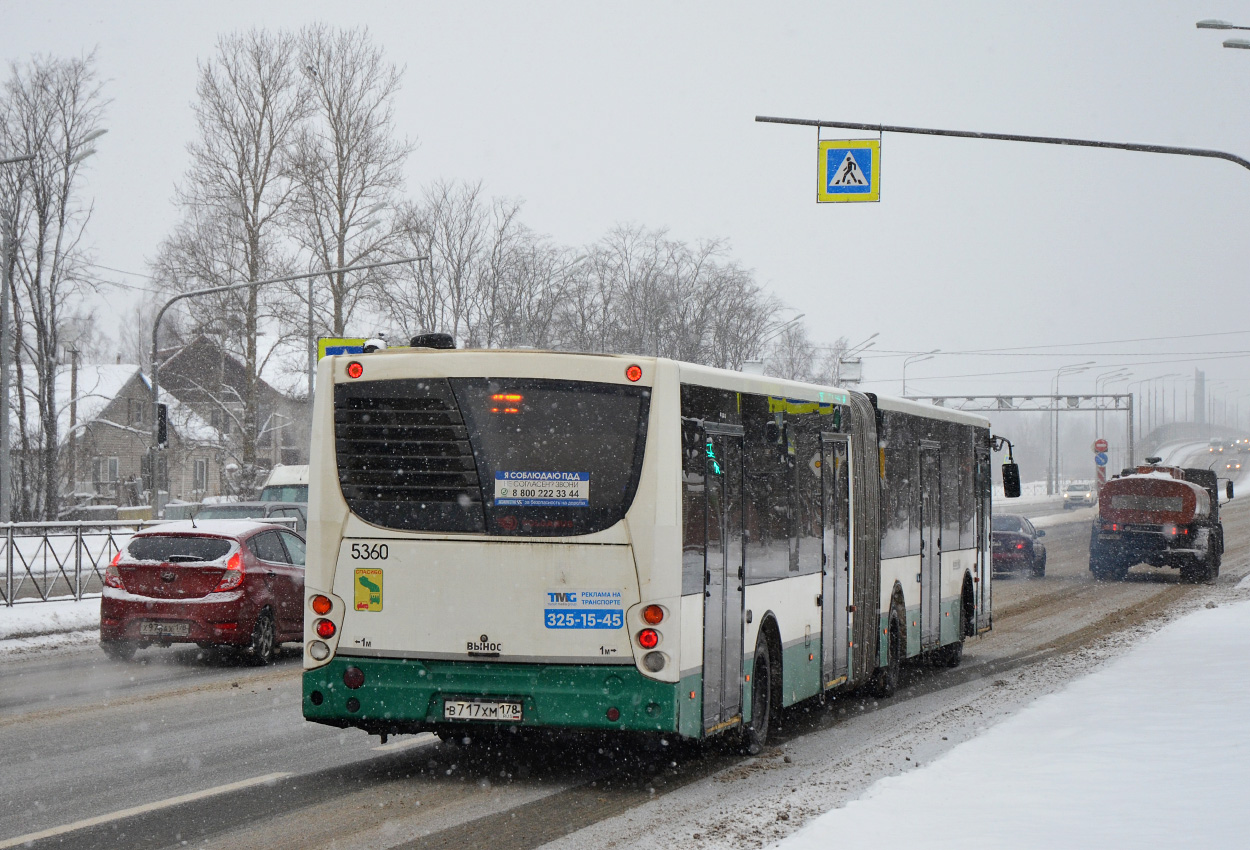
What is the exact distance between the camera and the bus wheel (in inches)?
412

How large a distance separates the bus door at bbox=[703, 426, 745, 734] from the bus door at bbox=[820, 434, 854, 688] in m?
2.27

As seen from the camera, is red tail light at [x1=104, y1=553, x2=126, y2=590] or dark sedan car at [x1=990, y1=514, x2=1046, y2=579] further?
dark sedan car at [x1=990, y1=514, x2=1046, y2=579]

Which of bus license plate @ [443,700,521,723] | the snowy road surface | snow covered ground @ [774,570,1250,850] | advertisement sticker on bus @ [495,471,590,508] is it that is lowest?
the snowy road surface

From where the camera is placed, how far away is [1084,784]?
8219mm

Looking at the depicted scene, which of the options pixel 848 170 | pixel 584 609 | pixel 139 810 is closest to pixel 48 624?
pixel 848 170

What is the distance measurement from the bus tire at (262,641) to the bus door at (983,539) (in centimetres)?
890

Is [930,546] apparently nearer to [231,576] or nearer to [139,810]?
[231,576]

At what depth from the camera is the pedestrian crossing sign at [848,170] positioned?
19969mm

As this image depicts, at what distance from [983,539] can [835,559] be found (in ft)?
24.0

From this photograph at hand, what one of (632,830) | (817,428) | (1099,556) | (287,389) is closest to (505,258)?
(287,389)

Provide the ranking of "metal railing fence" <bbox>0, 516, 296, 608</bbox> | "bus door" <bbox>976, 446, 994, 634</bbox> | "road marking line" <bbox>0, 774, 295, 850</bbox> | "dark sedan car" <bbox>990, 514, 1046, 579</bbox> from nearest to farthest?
"road marking line" <bbox>0, 774, 295, 850</bbox> → "bus door" <bbox>976, 446, 994, 634</bbox> → "metal railing fence" <bbox>0, 516, 296, 608</bbox> → "dark sedan car" <bbox>990, 514, 1046, 579</bbox>

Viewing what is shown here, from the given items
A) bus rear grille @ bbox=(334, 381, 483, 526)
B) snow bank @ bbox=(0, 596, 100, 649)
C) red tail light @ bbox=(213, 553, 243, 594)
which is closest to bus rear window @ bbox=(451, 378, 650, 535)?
bus rear grille @ bbox=(334, 381, 483, 526)

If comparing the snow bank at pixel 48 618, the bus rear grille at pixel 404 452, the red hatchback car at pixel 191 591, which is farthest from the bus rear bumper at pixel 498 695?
the snow bank at pixel 48 618

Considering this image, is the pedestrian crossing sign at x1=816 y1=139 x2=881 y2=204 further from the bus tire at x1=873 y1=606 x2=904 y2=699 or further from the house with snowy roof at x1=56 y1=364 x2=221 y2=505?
the house with snowy roof at x1=56 y1=364 x2=221 y2=505
